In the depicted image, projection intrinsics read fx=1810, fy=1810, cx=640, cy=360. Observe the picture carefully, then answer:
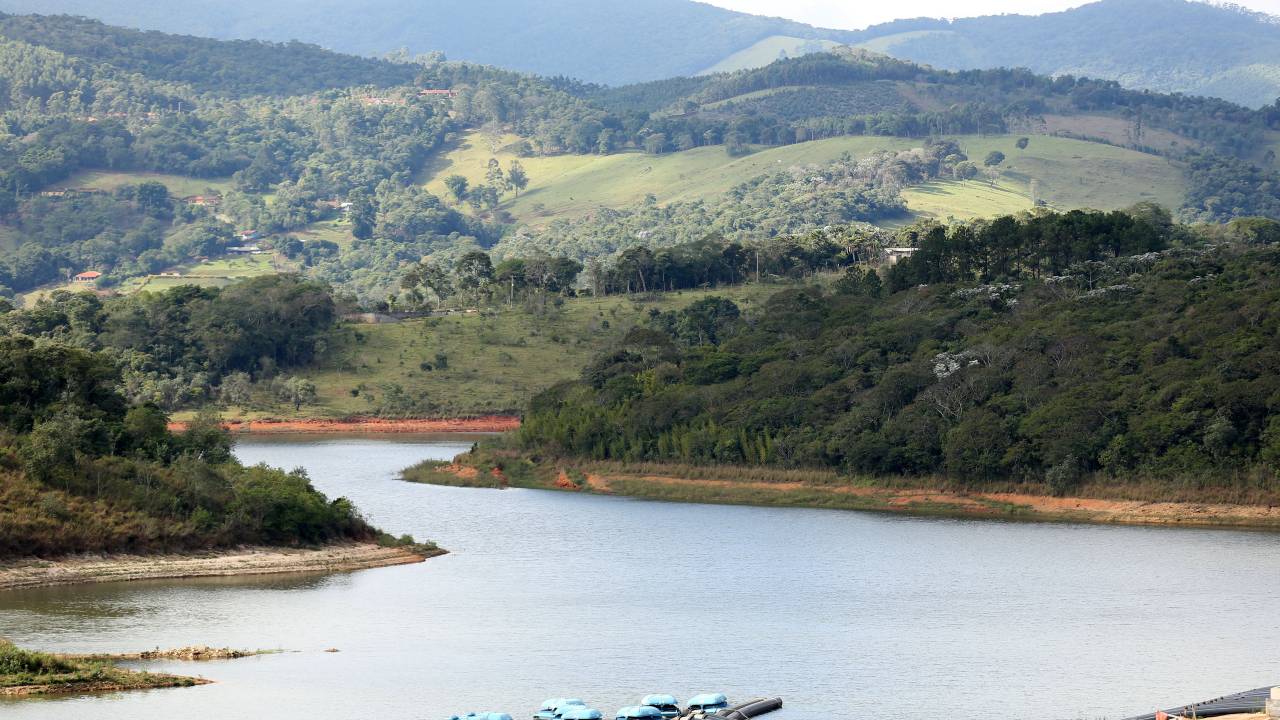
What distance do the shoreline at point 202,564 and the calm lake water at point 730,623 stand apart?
0.73 metres

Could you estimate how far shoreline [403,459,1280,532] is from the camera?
71188 millimetres

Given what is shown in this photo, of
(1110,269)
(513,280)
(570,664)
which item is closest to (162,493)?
(570,664)

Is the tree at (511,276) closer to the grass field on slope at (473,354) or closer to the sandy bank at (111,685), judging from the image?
the grass field on slope at (473,354)

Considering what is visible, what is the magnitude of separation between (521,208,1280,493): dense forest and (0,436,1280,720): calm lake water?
6405mm

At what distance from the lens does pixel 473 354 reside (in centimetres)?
13125

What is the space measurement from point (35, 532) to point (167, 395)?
70237mm

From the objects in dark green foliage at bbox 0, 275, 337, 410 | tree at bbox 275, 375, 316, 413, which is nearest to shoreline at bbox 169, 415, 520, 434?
tree at bbox 275, 375, 316, 413

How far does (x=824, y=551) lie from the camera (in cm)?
6519

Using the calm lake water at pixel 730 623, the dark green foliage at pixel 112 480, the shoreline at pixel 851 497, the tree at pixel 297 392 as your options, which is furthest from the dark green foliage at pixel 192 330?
the dark green foliage at pixel 112 480

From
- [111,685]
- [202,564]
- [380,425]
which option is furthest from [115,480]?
[380,425]

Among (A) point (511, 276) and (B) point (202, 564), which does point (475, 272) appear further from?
(B) point (202, 564)

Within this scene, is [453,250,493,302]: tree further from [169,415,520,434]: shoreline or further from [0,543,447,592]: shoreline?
[0,543,447,592]: shoreline

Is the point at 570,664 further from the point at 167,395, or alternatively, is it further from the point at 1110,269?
the point at 167,395

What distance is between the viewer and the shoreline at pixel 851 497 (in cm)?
7119
